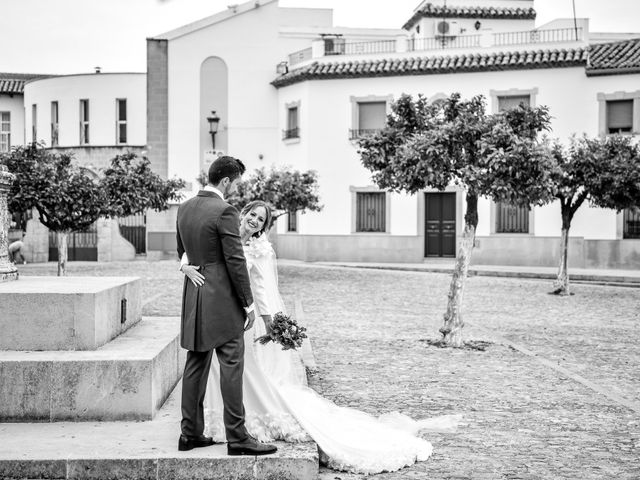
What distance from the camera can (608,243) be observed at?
89.4ft

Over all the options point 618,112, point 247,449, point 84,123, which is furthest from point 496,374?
point 84,123

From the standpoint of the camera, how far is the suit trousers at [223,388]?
5.19 meters

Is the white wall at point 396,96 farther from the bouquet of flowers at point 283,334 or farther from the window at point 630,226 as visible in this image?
the bouquet of flowers at point 283,334

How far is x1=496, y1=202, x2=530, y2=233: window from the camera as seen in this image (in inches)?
1111

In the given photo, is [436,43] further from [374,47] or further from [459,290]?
[459,290]

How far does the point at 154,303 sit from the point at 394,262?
14.9 meters

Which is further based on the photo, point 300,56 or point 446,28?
point 446,28

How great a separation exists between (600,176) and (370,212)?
12254 mm

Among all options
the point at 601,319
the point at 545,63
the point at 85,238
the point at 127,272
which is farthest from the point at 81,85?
the point at 601,319

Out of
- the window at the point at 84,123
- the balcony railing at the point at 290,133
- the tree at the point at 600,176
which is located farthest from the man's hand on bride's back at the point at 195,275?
the window at the point at 84,123

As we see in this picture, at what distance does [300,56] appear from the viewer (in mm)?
32031

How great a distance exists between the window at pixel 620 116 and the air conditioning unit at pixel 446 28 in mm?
7775

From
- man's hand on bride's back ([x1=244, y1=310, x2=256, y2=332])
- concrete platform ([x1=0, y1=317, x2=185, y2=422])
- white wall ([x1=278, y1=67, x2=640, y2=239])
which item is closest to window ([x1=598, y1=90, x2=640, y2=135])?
white wall ([x1=278, y1=67, x2=640, y2=239])

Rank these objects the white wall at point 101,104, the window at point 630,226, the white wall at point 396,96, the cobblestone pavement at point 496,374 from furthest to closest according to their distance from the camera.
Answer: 1. the white wall at point 101,104
2. the white wall at point 396,96
3. the window at point 630,226
4. the cobblestone pavement at point 496,374
